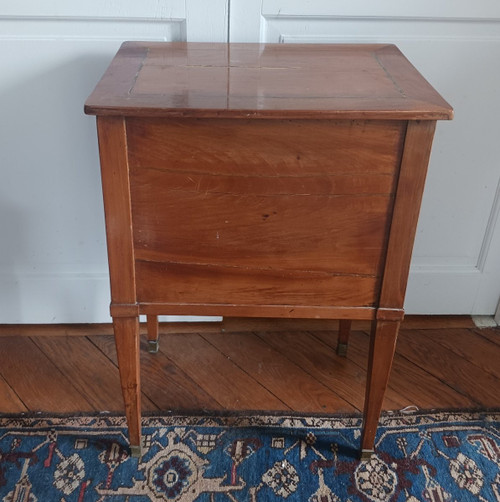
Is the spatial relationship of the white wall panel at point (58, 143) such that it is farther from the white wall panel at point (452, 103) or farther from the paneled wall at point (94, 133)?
the white wall panel at point (452, 103)

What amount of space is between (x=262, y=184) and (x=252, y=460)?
617 millimetres

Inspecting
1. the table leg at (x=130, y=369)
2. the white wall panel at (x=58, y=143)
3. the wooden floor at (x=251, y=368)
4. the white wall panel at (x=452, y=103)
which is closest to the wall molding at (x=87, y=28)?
the white wall panel at (x=58, y=143)

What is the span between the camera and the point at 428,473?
1.27 m

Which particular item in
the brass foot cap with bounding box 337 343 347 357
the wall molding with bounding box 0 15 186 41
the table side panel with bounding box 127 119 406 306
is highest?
the wall molding with bounding box 0 15 186 41

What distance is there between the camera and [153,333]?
155cm

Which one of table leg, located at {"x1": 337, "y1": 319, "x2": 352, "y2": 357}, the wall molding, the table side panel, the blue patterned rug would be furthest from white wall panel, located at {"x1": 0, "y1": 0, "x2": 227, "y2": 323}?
table leg, located at {"x1": 337, "y1": 319, "x2": 352, "y2": 357}

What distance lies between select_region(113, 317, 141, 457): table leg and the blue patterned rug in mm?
69

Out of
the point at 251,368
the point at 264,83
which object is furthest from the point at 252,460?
the point at 264,83

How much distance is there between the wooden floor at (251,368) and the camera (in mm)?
1437

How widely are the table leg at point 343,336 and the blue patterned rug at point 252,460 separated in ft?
0.72

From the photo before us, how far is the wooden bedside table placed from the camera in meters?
0.93

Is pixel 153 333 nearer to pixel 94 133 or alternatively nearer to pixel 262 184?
pixel 94 133

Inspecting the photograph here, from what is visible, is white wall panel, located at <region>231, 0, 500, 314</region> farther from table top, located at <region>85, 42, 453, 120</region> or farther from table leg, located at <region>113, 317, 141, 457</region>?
table leg, located at <region>113, 317, 141, 457</region>

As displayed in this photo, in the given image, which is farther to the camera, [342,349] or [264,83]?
[342,349]
